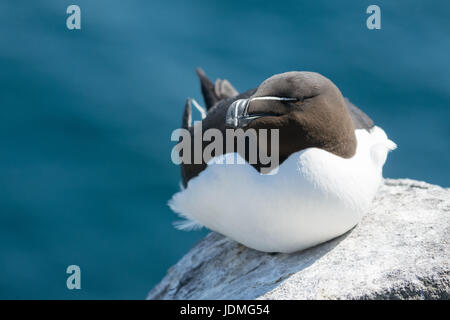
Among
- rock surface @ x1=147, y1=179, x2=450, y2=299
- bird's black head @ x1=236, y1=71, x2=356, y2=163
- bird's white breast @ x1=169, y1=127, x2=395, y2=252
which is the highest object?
bird's black head @ x1=236, y1=71, x2=356, y2=163

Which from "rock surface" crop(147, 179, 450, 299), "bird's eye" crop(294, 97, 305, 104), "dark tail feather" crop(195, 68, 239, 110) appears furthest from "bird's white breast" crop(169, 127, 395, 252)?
"dark tail feather" crop(195, 68, 239, 110)

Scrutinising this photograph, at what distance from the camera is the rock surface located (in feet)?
12.8

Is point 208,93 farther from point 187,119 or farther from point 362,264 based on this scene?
point 362,264

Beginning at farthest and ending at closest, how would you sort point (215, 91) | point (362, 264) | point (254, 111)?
1. point (215, 91)
2. point (362, 264)
3. point (254, 111)

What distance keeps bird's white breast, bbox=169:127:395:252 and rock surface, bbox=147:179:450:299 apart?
0.14m

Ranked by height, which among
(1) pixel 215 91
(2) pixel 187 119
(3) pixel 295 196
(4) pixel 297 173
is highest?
(1) pixel 215 91

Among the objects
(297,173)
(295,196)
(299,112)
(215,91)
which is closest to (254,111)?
(299,112)

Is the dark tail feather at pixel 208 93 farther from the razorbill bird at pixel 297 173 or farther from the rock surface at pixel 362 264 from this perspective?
the razorbill bird at pixel 297 173

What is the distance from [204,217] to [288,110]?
3.98ft

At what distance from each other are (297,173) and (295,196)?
0.46 ft

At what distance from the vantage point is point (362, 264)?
13.6ft

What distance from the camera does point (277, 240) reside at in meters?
4.42

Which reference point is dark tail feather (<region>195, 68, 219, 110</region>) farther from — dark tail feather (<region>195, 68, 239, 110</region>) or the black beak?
the black beak
